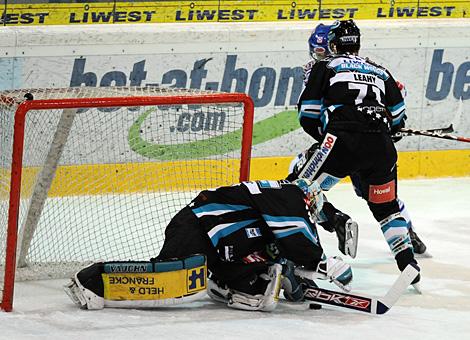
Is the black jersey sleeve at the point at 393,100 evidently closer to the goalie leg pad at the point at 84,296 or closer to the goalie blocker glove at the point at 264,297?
the goalie blocker glove at the point at 264,297

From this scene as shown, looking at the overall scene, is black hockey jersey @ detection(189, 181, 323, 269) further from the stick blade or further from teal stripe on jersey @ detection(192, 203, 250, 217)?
the stick blade

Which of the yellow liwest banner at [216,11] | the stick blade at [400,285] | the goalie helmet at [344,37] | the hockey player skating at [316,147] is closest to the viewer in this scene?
the stick blade at [400,285]

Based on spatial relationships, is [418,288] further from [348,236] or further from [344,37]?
[344,37]

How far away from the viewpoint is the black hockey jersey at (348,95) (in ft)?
15.8

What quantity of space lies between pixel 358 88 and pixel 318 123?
0.81 feet

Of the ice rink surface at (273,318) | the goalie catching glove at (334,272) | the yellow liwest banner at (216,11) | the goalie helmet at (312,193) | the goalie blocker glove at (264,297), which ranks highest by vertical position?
the yellow liwest banner at (216,11)

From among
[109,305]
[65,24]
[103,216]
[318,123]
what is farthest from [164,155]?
[109,305]

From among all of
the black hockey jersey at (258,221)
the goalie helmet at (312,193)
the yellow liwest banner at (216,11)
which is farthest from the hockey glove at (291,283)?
the yellow liwest banner at (216,11)

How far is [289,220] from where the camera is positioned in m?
4.32

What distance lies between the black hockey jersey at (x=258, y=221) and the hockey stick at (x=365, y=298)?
13 cm

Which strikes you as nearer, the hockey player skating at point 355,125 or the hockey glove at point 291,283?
the hockey glove at point 291,283

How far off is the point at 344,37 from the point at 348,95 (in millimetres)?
274

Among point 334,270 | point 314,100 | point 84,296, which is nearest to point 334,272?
point 334,270

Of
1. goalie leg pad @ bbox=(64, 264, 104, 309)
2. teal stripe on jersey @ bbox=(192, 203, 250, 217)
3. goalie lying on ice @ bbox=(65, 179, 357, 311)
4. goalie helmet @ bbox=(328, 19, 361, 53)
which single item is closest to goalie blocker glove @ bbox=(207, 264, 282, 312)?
goalie lying on ice @ bbox=(65, 179, 357, 311)
